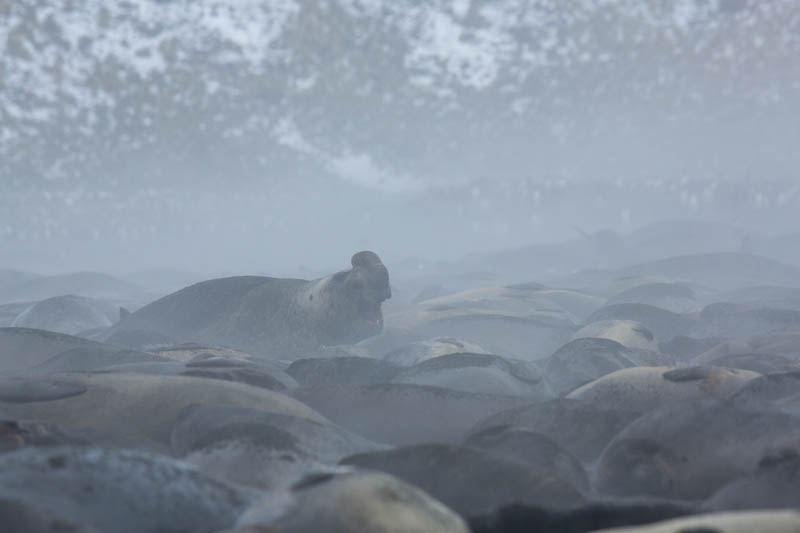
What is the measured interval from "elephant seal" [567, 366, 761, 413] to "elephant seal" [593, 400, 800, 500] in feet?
2.62

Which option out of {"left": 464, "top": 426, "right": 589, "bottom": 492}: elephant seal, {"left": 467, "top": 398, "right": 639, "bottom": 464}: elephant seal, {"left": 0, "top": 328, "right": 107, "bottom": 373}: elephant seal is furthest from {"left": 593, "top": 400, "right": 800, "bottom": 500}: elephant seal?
{"left": 0, "top": 328, "right": 107, "bottom": 373}: elephant seal

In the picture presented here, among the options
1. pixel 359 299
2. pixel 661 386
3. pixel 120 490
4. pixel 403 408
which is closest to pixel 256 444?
pixel 120 490

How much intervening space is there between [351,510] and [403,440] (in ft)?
6.37

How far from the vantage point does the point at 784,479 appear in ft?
6.82

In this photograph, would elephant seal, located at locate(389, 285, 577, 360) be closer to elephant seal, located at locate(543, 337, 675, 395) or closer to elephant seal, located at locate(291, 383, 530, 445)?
elephant seal, located at locate(543, 337, 675, 395)

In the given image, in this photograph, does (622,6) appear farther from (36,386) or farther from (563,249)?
(36,386)

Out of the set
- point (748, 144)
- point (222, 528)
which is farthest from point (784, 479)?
point (748, 144)

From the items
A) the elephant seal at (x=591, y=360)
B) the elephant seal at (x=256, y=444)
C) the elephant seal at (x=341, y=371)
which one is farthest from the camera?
the elephant seal at (x=591, y=360)

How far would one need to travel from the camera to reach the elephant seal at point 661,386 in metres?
3.62

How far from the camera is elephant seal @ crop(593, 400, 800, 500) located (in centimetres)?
252

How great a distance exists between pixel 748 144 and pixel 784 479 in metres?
45.5

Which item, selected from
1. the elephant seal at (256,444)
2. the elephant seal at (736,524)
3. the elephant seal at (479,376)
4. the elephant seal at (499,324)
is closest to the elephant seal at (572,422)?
the elephant seal at (256,444)

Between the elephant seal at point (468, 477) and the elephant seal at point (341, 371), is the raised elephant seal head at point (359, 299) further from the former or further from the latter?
the elephant seal at point (468, 477)

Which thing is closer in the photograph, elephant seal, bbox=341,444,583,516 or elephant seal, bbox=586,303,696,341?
elephant seal, bbox=341,444,583,516
